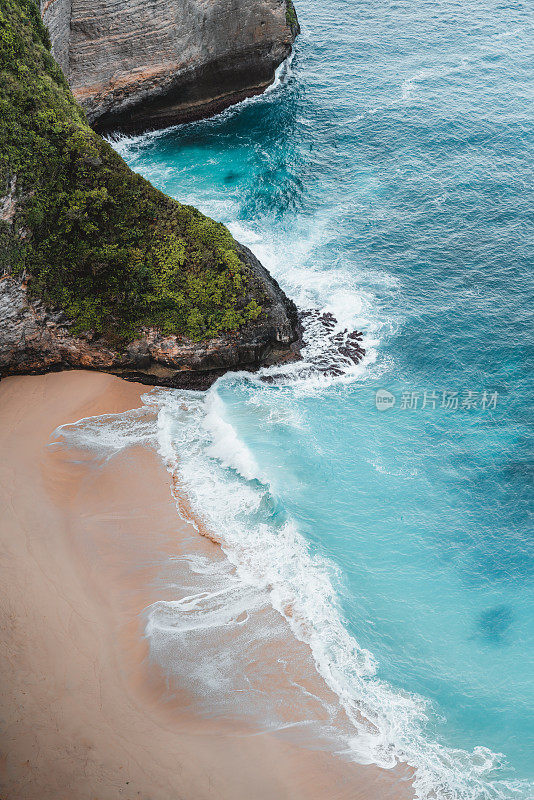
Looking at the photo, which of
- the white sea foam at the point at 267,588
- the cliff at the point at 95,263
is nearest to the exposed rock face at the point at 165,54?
the cliff at the point at 95,263

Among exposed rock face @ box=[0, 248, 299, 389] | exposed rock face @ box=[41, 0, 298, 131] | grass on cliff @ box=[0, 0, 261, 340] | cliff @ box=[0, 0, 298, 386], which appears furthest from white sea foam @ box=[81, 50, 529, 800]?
exposed rock face @ box=[41, 0, 298, 131]

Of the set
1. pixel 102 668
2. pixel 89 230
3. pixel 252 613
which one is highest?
pixel 89 230

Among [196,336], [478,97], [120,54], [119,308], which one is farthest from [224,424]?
[478,97]

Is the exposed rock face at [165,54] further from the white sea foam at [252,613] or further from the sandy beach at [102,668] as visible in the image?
the sandy beach at [102,668]

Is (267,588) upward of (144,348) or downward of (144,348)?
downward

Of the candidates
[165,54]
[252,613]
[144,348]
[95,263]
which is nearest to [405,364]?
[144,348]

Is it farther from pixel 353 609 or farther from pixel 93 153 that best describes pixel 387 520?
pixel 93 153

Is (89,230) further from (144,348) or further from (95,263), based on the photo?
(144,348)
